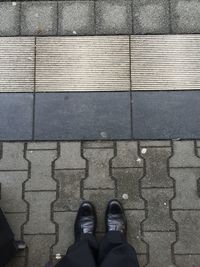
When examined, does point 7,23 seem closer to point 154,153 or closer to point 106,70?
point 106,70

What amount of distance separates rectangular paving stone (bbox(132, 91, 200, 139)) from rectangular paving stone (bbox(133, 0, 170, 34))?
57cm

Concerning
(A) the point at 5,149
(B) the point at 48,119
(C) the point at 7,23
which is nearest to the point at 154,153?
(B) the point at 48,119

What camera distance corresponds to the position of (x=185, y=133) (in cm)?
405

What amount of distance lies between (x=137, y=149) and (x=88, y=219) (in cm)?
68

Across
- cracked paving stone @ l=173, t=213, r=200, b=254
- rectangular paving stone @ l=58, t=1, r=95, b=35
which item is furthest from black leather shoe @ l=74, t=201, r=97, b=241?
rectangular paving stone @ l=58, t=1, r=95, b=35

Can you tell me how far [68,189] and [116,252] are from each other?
2.21 ft

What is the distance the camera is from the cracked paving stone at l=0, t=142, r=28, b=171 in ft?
13.2

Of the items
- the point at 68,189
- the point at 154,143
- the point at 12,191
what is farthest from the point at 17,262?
the point at 154,143

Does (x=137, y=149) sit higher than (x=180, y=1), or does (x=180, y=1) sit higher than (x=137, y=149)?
(x=180, y=1)

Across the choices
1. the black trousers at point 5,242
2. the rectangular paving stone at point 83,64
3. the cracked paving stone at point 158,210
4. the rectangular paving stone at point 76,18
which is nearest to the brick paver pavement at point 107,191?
the cracked paving stone at point 158,210

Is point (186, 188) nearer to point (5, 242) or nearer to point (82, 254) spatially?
point (82, 254)

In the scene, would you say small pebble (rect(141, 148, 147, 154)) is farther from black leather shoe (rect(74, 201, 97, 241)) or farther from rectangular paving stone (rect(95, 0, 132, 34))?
rectangular paving stone (rect(95, 0, 132, 34))

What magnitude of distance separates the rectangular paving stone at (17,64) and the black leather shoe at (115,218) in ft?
3.82

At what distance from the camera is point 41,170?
4.00 metres
